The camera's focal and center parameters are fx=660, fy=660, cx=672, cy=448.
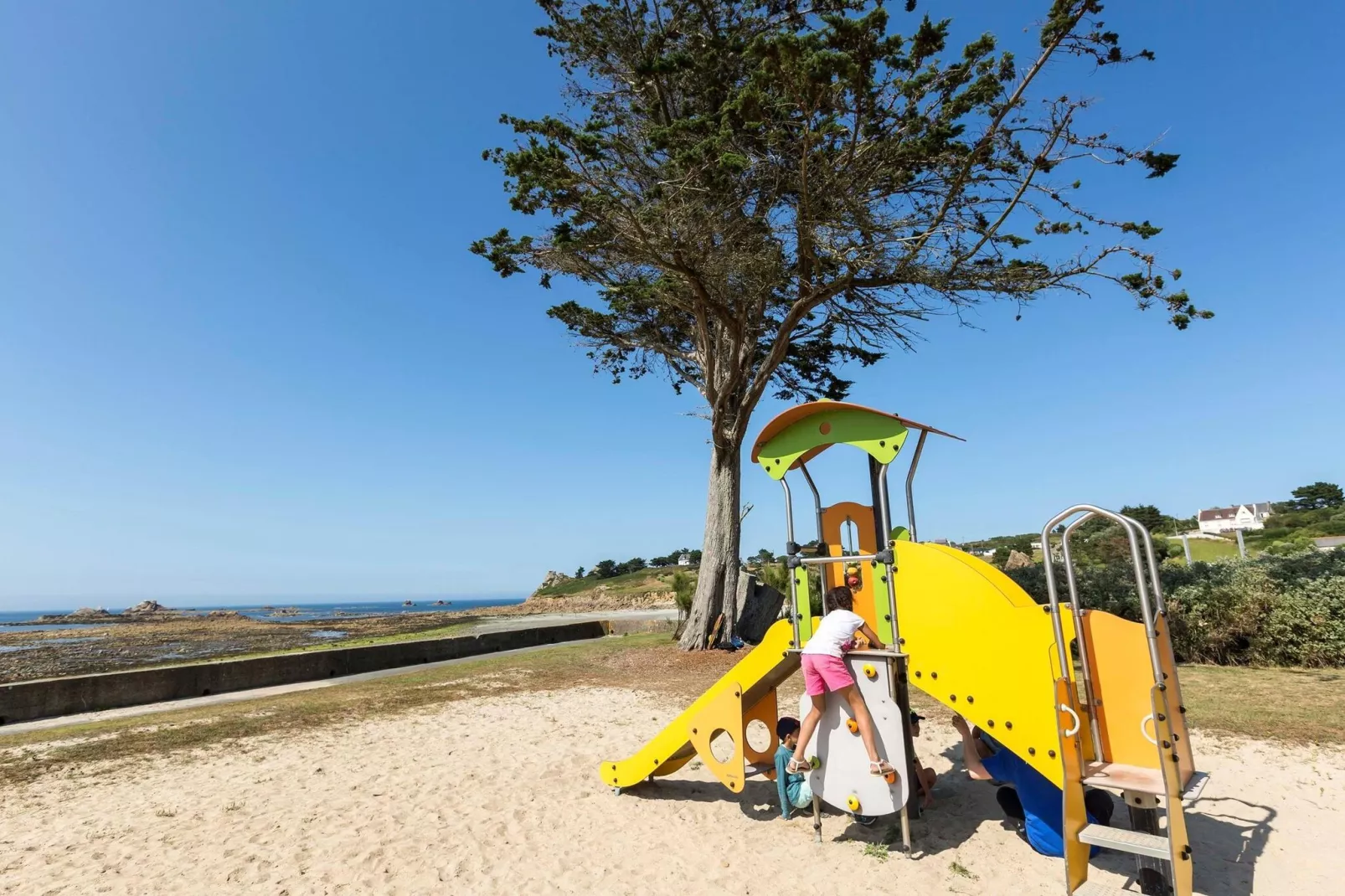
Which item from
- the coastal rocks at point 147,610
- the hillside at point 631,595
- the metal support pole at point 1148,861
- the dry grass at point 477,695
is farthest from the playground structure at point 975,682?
the coastal rocks at point 147,610

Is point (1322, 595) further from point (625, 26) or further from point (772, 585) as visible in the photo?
point (625, 26)

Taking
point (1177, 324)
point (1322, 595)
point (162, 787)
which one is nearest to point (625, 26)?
point (1177, 324)

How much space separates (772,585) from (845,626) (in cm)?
1522

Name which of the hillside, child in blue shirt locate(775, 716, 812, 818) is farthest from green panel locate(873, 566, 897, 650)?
the hillside

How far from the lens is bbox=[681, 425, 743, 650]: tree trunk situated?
15.8m

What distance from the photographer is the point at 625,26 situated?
14766mm

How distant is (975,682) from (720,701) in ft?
7.03

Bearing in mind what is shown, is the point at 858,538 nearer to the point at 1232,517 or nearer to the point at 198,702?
the point at 198,702

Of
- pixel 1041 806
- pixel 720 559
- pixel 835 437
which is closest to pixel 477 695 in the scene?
pixel 720 559

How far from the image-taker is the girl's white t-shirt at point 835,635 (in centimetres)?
507

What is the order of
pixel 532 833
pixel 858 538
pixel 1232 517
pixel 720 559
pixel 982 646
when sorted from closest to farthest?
pixel 982 646
pixel 532 833
pixel 858 538
pixel 720 559
pixel 1232 517

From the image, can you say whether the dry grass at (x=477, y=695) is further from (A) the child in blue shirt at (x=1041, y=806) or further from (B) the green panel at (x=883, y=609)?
(B) the green panel at (x=883, y=609)

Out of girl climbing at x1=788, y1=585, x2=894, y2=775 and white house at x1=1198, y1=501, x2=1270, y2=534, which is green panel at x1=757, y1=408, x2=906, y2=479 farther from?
white house at x1=1198, y1=501, x2=1270, y2=534

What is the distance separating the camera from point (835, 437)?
18.9ft
